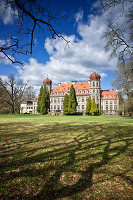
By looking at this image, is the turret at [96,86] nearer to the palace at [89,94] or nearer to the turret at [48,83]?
the palace at [89,94]

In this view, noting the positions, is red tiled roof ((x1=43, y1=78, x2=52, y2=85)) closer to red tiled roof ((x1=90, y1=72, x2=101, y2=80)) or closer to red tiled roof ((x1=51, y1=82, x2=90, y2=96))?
red tiled roof ((x1=51, y1=82, x2=90, y2=96))

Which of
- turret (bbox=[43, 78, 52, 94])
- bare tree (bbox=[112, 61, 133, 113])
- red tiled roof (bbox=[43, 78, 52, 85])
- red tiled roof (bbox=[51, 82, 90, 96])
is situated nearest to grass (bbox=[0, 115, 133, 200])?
bare tree (bbox=[112, 61, 133, 113])

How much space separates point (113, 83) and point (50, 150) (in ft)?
59.7

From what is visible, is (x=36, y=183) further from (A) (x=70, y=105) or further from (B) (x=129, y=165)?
→ (A) (x=70, y=105)

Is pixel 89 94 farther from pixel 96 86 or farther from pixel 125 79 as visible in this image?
pixel 125 79

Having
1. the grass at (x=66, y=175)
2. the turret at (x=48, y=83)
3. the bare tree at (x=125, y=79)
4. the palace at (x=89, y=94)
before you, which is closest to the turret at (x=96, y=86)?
the palace at (x=89, y=94)

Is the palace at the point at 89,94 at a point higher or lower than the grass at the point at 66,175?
higher

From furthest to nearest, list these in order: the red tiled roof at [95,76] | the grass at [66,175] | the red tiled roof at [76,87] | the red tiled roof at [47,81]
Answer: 1. the red tiled roof at [47,81]
2. the red tiled roof at [76,87]
3. the red tiled roof at [95,76]
4. the grass at [66,175]

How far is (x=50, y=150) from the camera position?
4.27 meters

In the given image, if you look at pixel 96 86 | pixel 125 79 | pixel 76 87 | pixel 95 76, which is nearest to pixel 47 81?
pixel 76 87

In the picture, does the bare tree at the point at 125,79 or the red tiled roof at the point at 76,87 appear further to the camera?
the red tiled roof at the point at 76,87

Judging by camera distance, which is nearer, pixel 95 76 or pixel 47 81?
pixel 95 76

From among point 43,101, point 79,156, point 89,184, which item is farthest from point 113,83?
point 43,101

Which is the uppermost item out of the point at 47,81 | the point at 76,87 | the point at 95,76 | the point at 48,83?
the point at 95,76
